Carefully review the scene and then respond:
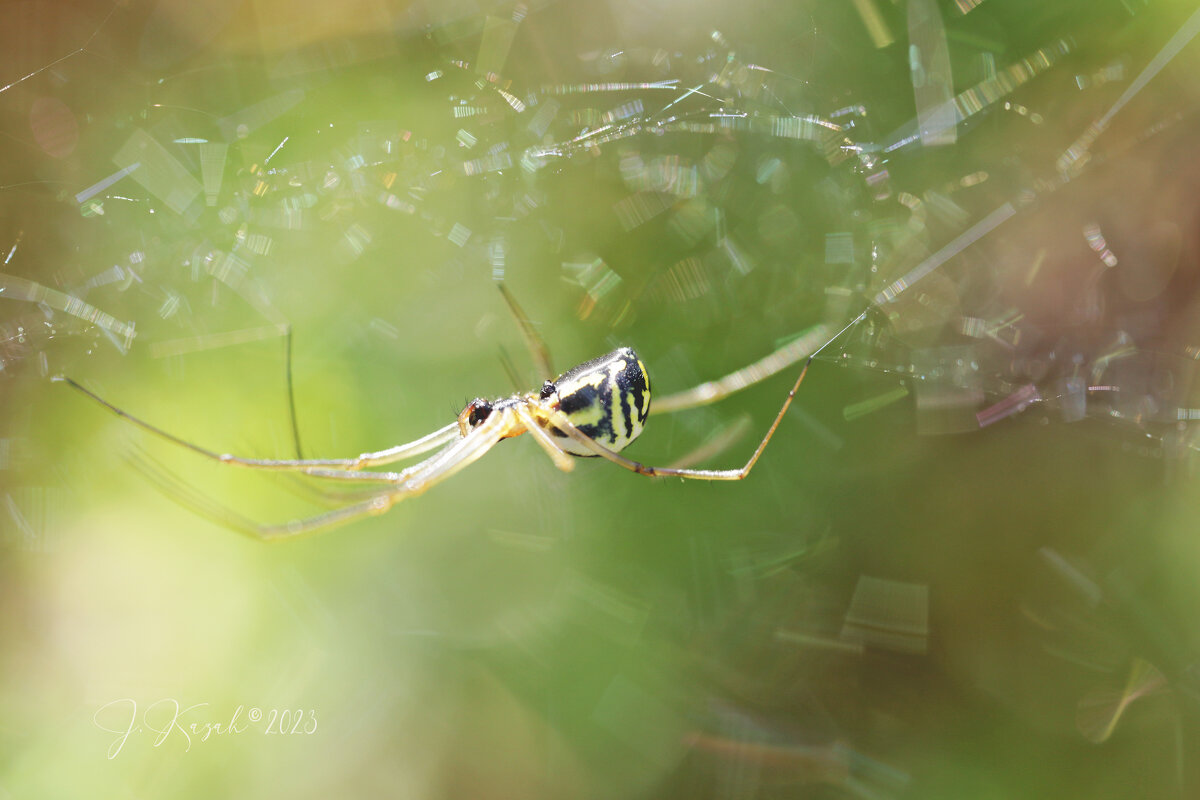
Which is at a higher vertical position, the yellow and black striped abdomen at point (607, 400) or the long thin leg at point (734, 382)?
the yellow and black striped abdomen at point (607, 400)

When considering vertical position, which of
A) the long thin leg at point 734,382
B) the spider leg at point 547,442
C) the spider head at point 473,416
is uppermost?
the spider head at point 473,416

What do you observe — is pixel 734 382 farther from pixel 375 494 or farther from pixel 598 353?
pixel 375 494

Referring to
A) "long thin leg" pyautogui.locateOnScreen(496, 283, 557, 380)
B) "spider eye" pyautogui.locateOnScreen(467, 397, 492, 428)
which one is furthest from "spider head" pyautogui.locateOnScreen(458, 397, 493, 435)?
"long thin leg" pyautogui.locateOnScreen(496, 283, 557, 380)

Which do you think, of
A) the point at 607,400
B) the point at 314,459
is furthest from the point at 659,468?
the point at 314,459

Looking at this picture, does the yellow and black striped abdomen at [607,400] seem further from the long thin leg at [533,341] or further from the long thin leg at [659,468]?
the long thin leg at [533,341]

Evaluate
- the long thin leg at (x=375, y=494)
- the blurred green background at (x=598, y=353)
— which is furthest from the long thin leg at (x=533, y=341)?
the long thin leg at (x=375, y=494)

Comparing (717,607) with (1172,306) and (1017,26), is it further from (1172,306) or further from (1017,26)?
(1017,26)

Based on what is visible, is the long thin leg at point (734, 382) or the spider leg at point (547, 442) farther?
the long thin leg at point (734, 382)

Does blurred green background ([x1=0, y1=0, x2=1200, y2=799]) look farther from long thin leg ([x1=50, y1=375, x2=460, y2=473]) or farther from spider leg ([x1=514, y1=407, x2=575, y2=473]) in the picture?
spider leg ([x1=514, y1=407, x2=575, y2=473])

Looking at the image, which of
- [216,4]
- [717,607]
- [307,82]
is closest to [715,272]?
[717,607]
